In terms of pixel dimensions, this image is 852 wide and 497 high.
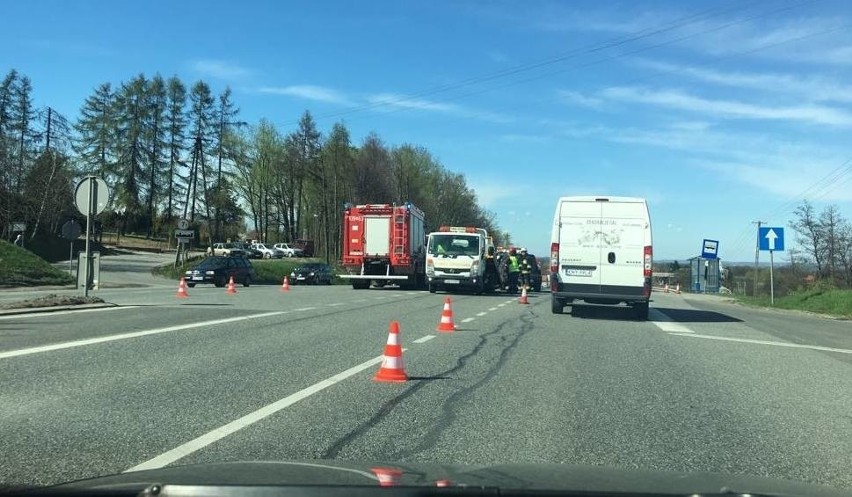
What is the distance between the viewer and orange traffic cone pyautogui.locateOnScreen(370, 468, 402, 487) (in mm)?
2880

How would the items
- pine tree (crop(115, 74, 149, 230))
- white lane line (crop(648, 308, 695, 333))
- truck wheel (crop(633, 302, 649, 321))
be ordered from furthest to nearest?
pine tree (crop(115, 74, 149, 230))
truck wheel (crop(633, 302, 649, 321))
white lane line (crop(648, 308, 695, 333))

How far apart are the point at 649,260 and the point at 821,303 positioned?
12.7m

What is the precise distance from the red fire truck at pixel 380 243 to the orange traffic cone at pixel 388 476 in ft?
90.2

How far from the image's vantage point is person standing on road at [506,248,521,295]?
32562mm

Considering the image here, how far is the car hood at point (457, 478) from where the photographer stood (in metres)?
2.91

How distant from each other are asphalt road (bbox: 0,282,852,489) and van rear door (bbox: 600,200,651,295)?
3.41 m

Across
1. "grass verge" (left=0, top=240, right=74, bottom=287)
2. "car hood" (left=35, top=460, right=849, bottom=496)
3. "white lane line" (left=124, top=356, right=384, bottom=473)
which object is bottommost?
"white lane line" (left=124, top=356, right=384, bottom=473)

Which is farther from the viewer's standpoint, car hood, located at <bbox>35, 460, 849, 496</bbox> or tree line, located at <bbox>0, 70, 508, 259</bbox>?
tree line, located at <bbox>0, 70, 508, 259</bbox>

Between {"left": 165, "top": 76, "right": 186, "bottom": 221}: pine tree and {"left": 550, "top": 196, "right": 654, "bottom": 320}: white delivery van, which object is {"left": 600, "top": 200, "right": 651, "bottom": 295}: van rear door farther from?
{"left": 165, "top": 76, "right": 186, "bottom": 221}: pine tree

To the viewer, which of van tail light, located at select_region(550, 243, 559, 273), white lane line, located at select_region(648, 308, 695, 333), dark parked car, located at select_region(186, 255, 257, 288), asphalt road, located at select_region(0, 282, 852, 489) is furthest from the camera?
dark parked car, located at select_region(186, 255, 257, 288)

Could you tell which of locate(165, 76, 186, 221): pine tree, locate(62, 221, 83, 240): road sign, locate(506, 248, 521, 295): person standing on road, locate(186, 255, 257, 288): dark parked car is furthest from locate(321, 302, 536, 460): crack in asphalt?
locate(165, 76, 186, 221): pine tree

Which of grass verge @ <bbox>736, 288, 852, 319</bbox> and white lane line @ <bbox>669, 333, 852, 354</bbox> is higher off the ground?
grass verge @ <bbox>736, 288, 852, 319</bbox>

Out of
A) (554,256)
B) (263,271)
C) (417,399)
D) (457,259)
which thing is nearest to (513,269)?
(457,259)

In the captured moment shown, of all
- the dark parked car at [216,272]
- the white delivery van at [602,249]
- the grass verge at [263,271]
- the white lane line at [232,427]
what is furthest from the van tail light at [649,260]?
the grass verge at [263,271]
